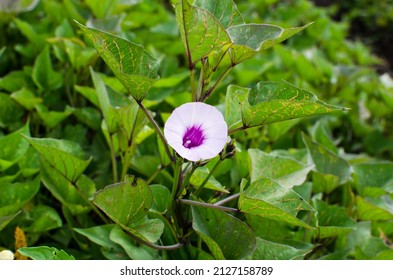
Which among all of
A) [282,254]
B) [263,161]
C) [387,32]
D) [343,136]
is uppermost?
[263,161]

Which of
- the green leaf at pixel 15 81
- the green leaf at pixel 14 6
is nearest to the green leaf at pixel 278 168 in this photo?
the green leaf at pixel 15 81

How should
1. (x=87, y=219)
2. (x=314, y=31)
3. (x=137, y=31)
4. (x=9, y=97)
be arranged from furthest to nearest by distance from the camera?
1. (x=314, y=31)
2. (x=137, y=31)
3. (x=9, y=97)
4. (x=87, y=219)

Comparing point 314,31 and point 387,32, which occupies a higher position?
point 314,31

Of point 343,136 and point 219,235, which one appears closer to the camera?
point 219,235

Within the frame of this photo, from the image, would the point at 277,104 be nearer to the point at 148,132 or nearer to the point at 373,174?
the point at 148,132

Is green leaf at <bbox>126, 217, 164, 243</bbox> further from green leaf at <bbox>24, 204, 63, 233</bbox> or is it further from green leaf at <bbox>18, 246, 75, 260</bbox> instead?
green leaf at <bbox>24, 204, 63, 233</bbox>
